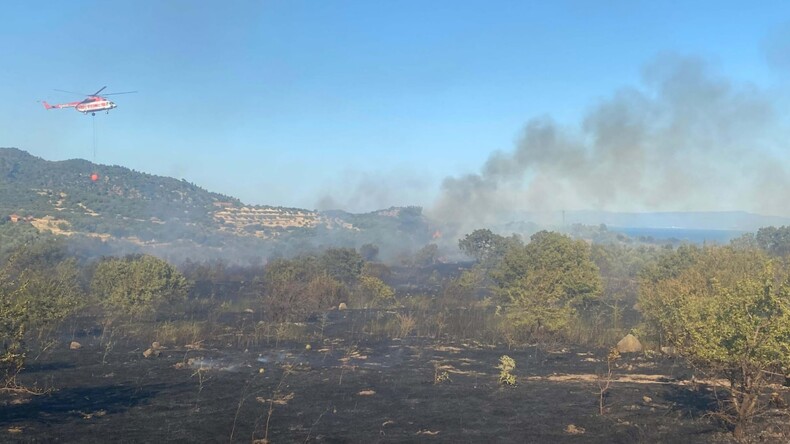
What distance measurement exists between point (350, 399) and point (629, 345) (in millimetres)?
16017

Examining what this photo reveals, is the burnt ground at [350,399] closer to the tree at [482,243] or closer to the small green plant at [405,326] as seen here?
the small green plant at [405,326]

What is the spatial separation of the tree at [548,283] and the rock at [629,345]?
9.97 feet

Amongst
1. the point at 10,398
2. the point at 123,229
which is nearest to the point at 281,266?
the point at 10,398

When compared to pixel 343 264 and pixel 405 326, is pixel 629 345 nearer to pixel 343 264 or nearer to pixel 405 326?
pixel 405 326

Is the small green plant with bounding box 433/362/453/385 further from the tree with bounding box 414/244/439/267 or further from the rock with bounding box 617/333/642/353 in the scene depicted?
the tree with bounding box 414/244/439/267

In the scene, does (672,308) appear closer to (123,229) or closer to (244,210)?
(123,229)

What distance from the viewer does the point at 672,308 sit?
24.7 metres

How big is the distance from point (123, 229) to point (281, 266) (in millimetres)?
63846

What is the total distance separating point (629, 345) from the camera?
28.8 metres

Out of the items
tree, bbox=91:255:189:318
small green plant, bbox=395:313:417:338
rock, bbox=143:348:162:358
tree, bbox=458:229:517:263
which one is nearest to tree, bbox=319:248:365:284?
tree, bbox=91:255:189:318

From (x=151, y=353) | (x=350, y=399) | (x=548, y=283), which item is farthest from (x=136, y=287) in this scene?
(x=548, y=283)

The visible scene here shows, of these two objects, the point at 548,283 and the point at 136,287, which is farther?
the point at 136,287

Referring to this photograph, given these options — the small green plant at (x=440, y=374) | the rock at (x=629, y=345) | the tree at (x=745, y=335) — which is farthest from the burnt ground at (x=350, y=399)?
the rock at (x=629, y=345)

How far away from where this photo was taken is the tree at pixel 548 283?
104ft
